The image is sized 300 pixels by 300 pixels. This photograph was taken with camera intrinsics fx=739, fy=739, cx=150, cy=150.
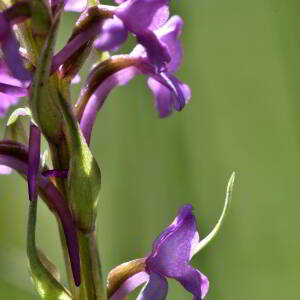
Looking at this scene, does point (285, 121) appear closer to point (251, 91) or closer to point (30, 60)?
point (251, 91)

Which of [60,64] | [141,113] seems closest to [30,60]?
[60,64]

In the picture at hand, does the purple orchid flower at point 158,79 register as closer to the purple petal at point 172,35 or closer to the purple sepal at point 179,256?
the purple petal at point 172,35

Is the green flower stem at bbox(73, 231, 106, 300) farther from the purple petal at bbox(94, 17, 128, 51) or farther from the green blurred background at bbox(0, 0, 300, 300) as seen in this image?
the green blurred background at bbox(0, 0, 300, 300)

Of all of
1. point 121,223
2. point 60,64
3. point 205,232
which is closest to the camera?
point 60,64

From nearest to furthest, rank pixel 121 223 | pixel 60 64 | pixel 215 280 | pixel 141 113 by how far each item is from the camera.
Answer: pixel 60 64, pixel 215 280, pixel 121 223, pixel 141 113

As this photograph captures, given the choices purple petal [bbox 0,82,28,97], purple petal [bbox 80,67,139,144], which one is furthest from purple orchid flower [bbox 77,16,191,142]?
purple petal [bbox 0,82,28,97]

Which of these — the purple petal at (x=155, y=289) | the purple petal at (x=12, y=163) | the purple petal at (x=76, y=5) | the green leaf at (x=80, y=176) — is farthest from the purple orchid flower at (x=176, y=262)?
the purple petal at (x=76, y=5)

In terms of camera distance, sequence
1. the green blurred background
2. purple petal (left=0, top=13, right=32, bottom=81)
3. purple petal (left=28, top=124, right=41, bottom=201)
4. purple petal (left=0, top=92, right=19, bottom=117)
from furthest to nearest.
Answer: the green blurred background < purple petal (left=0, top=92, right=19, bottom=117) < purple petal (left=28, top=124, right=41, bottom=201) < purple petal (left=0, top=13, right=32, bottom=81)

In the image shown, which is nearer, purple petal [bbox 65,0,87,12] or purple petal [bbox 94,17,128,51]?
purple petal [bbox 94,17,128,51]
